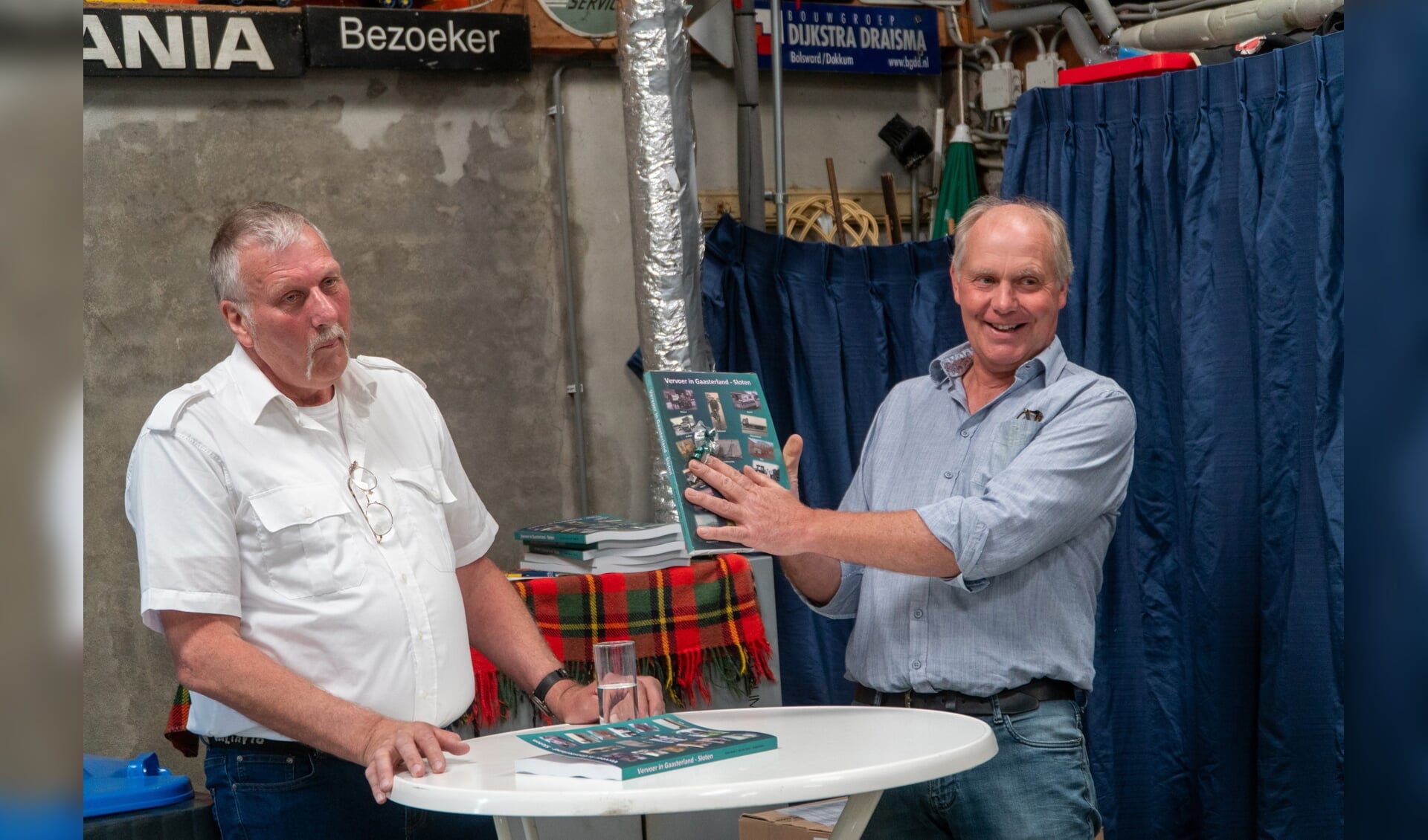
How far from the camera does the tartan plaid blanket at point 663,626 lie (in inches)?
114

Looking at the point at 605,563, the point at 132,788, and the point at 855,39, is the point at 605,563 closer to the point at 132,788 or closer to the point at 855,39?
the point at 132,788

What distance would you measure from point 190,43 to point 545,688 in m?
2.39

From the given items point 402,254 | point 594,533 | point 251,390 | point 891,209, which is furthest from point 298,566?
point 891,209

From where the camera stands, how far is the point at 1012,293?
2.14m

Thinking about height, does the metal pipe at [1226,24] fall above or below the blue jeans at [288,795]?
above

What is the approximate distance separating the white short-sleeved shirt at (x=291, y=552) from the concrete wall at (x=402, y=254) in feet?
6.10

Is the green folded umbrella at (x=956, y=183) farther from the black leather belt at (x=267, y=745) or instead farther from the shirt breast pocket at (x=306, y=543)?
the black leather belt at (x=267, y=745)

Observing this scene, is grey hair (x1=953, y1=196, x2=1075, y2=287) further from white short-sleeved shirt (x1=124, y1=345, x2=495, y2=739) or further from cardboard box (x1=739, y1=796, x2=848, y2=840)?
cardboard box (x1=739, y1=796, x2=848, y2=840)

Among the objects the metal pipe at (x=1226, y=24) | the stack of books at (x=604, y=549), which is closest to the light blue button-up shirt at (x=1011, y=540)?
the stack of books at (x=604, y=549)

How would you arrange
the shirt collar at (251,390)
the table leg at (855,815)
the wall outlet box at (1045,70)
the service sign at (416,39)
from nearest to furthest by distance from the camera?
the table leg at (855,815), the shirt collar at (251,390), the service sign at (416,39), the wall outlet box at (1045,70)

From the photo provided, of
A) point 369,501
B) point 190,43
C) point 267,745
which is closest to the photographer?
point 267,745

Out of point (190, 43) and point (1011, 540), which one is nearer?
point (1011, 540)

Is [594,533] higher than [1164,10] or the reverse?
the reverse

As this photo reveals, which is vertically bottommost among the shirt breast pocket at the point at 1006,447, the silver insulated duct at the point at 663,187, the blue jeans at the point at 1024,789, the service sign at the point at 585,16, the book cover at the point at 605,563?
the blue jeans at the point at 1024,789
